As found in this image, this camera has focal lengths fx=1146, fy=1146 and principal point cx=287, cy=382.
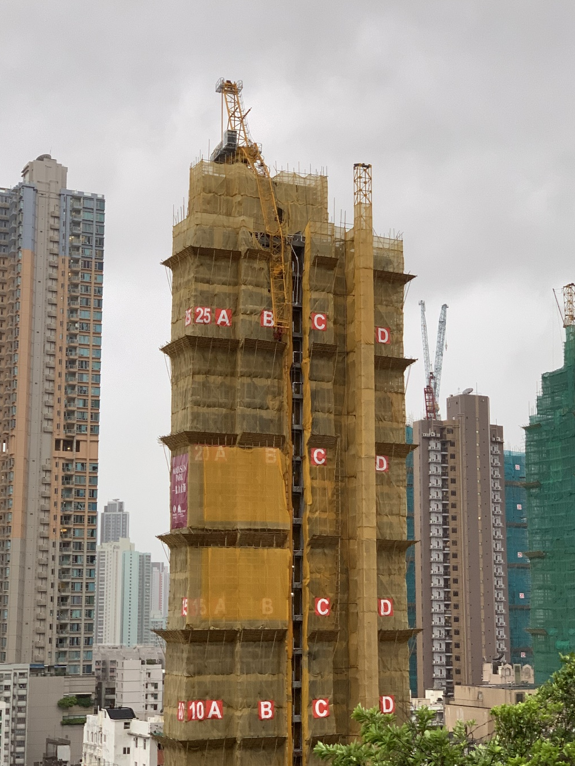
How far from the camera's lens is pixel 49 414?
176 metres

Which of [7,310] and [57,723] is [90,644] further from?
[7,310]

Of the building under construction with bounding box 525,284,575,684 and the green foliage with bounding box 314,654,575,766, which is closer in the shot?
the green foliage with bounding box 314,654,575,766

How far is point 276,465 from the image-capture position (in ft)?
241

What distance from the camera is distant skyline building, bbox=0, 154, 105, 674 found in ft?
559

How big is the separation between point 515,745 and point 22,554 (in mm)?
133378

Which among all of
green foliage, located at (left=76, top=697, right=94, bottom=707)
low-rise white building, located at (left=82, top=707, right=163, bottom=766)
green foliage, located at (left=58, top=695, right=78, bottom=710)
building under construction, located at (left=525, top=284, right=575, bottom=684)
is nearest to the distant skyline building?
green foliage, located at (left=76, top=697, right=94, bottom=707)

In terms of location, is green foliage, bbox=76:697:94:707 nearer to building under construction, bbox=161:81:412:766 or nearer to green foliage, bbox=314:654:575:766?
building under construction, bbox=161:81:412:766

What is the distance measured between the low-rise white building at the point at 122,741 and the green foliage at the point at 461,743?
8964 centimetres

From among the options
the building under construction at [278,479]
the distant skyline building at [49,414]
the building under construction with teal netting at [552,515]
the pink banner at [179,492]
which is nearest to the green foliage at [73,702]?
the distant skyline building at [49,414]

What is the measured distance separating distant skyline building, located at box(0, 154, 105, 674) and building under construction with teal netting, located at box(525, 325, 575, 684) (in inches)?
2734

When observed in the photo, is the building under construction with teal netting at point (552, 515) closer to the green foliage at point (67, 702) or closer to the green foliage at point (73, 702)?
the green foliage at point (73, 702)

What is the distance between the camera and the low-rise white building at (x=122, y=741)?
13512cm

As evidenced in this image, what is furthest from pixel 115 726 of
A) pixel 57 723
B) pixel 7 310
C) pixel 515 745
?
pixel 515 745

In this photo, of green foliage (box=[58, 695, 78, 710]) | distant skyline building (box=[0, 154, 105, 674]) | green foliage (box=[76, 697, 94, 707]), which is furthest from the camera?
distant skyline building (box=[0, 154, 105, 674])
